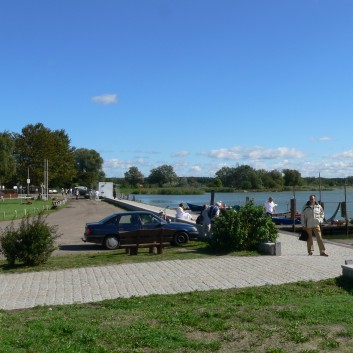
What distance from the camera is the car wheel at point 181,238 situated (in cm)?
1917

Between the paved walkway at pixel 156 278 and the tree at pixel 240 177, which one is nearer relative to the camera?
the paved walkway at pixel 156 278

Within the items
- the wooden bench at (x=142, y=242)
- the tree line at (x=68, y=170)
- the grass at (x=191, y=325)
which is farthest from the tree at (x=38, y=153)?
the grass at (x=191, y=325)

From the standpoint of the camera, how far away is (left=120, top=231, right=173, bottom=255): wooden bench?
1644cm

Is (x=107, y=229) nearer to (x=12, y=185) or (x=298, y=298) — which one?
(x=298, y=298)

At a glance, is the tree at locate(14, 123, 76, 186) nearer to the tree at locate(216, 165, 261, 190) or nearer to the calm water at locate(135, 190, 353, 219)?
the calm water at locate(135, 190, 353, 219)

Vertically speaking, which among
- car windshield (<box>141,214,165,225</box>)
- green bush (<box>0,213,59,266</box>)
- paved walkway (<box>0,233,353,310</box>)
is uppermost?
car windshield (<box>141,214,165,225</box>)

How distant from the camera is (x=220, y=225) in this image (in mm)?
16484

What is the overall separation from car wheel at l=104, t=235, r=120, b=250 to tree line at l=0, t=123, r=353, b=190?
104ft

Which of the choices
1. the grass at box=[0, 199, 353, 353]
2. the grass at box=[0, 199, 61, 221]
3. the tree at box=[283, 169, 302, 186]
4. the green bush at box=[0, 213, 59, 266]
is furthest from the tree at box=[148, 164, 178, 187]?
the grass at box=[0, 199, 353, 353]

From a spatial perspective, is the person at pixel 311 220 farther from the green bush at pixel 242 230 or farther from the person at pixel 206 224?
the person at pixel 206 224

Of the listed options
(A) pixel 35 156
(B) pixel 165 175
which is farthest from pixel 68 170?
(B) pixel 165 175

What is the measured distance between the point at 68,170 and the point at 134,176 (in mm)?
67590

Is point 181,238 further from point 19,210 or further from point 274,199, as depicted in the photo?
point 274,199

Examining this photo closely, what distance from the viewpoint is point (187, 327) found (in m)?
6.67
